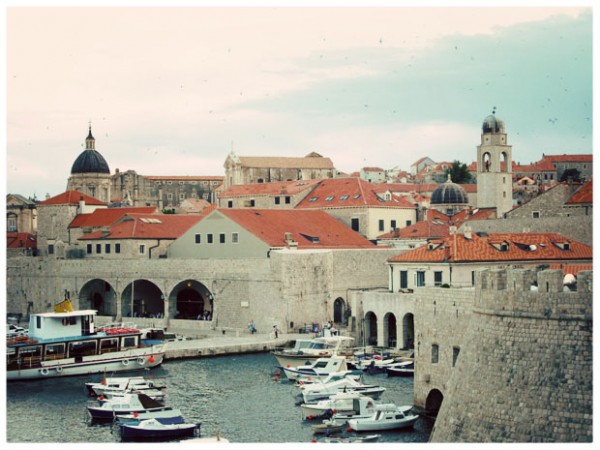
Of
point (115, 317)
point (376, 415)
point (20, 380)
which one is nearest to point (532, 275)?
point (376, 415)

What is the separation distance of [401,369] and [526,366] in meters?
15.7

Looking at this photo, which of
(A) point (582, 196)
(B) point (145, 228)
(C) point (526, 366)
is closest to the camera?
(C) point (526, 366)

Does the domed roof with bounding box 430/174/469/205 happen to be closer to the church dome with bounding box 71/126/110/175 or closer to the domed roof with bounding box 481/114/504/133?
the domed roof with bounding box 481/114/504/133

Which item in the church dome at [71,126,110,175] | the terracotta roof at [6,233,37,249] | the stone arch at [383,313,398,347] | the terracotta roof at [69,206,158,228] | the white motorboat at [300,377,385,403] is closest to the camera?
the white motorboat at [300,377,385,403]

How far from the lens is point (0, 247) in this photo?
17578 mm

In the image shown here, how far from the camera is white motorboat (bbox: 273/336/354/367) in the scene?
33188mm

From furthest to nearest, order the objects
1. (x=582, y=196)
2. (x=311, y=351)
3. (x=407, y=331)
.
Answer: (x=582, y=196) < (x=407, y=331) < (x=311, y=351)

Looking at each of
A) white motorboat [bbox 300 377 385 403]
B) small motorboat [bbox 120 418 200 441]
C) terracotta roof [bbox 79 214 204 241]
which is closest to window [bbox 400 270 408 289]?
white motorboat [bbox 300 377 385 403]

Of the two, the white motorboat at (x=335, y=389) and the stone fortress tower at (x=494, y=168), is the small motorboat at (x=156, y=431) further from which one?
the stone fortress tower at (x=494, y=168)

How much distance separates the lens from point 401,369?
3127 centimetres

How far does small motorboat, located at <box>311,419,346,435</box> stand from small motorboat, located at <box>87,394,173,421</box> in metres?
3.91

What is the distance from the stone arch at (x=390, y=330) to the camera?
3591 centimetres

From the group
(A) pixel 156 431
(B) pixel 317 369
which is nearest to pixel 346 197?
(B) pixel 317 369

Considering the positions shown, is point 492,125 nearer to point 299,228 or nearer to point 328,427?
point 299,228
